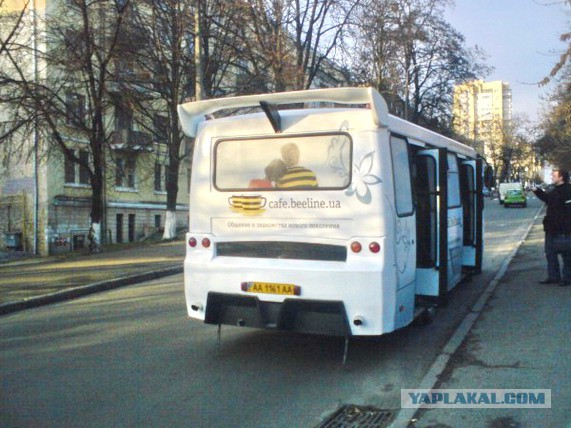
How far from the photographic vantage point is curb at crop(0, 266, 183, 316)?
1040 cm

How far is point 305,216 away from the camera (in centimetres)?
637

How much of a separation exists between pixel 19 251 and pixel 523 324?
27697 millimetres

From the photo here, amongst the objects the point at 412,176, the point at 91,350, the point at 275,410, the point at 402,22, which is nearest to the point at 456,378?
the point at 275,410

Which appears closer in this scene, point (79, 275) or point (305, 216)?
point (305, 216)

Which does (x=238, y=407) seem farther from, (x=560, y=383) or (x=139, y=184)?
(x=139, y=184)

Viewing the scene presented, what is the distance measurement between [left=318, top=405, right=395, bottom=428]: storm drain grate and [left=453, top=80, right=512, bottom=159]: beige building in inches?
1528

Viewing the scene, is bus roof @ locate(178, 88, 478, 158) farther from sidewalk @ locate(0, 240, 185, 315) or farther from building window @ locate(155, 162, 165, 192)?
building window @ locate(155, 162, 165, 192)

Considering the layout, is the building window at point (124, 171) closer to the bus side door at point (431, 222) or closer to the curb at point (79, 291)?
the curb at point (79, 291)

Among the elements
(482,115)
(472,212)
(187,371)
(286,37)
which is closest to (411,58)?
(286,37)

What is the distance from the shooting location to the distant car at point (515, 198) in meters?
49.5

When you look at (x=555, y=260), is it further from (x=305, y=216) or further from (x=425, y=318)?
(x=305, y=216)

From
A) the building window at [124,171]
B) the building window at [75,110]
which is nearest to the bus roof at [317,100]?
the building window at [75,110]

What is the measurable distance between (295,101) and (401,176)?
141 centimetres

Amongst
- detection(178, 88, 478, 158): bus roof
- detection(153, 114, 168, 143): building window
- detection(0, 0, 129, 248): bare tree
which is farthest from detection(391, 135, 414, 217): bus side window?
detection(153, 114, 168, 143): building window
